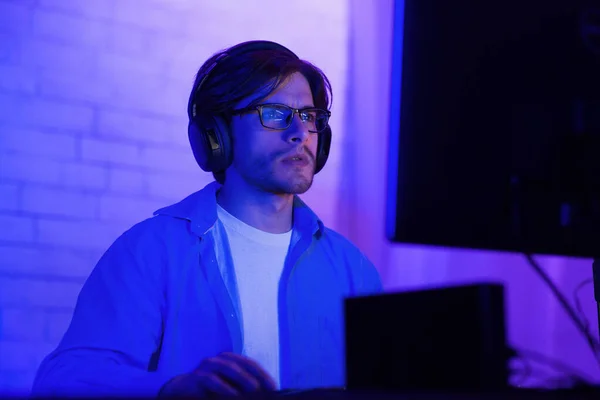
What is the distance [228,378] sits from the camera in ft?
2.85

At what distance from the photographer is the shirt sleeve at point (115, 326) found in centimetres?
126

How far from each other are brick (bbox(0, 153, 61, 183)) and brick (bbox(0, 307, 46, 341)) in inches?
15.7

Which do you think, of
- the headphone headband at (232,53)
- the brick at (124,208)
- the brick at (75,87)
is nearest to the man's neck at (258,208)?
the headphone headband at (232,53)

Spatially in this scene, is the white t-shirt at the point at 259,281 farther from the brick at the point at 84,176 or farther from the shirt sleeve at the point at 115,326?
the brick at the point at 84,176

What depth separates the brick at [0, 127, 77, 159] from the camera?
7.58 feet

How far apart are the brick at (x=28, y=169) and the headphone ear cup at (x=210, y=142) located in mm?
783

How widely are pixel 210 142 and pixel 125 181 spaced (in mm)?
794

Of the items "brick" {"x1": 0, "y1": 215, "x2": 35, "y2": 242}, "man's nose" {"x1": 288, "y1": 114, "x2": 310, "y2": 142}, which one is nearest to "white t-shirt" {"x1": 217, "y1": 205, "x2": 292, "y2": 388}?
"man's nose" {"x1": 288, "y1": 114, "x2": 310, "y2": 142}

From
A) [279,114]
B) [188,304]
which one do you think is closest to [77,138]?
[279,114]

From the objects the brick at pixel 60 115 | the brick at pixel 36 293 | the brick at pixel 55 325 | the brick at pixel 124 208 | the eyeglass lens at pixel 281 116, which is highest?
the brick at pixel 60 115

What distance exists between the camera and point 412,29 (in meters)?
0.89

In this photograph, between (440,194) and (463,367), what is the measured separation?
7.8 inches

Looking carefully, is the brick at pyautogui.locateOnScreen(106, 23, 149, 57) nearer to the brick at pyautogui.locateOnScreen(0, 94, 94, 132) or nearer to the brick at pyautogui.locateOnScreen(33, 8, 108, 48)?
the brick at pyautogui.locateOnScreen(33, 8, 108, 48)

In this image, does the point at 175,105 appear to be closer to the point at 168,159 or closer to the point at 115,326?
the point at 168,159
